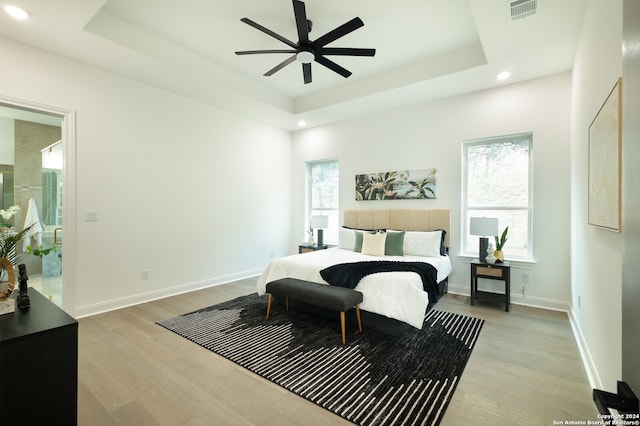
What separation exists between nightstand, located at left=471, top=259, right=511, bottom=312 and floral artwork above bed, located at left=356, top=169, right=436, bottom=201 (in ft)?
4.16

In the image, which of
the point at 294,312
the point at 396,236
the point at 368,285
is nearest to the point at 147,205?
the point at 294,312

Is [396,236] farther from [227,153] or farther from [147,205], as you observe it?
[147,205]

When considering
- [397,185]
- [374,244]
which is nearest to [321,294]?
[374,244]

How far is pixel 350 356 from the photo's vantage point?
8.26ft

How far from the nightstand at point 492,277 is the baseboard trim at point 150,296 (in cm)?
367

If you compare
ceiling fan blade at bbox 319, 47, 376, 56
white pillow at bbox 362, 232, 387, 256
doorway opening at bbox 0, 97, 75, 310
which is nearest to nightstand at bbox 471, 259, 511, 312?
white pillow at bbox 362, 232, 387, 256

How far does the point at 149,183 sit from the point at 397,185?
3732mm

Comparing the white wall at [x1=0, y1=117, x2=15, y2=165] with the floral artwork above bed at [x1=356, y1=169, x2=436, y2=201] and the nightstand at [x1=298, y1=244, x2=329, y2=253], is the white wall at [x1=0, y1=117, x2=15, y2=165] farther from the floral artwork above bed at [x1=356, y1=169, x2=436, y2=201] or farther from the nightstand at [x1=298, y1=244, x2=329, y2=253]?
the floral artwork above bed at [x1=356, y1=169, x2=436, y2=201]

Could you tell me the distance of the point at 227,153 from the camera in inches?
200

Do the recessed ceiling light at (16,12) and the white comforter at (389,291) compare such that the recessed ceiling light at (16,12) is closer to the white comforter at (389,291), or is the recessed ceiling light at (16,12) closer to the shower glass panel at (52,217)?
the shower glass panel at (52,217)

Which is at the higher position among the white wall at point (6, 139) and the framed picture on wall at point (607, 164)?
the white wall at point (6, 139)

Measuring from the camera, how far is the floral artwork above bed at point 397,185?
15.2 ft

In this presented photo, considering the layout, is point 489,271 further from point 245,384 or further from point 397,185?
point 245,384

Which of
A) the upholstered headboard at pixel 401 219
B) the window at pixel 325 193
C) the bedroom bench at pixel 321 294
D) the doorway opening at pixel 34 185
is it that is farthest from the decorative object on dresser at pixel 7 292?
the window at pixel 325 193
